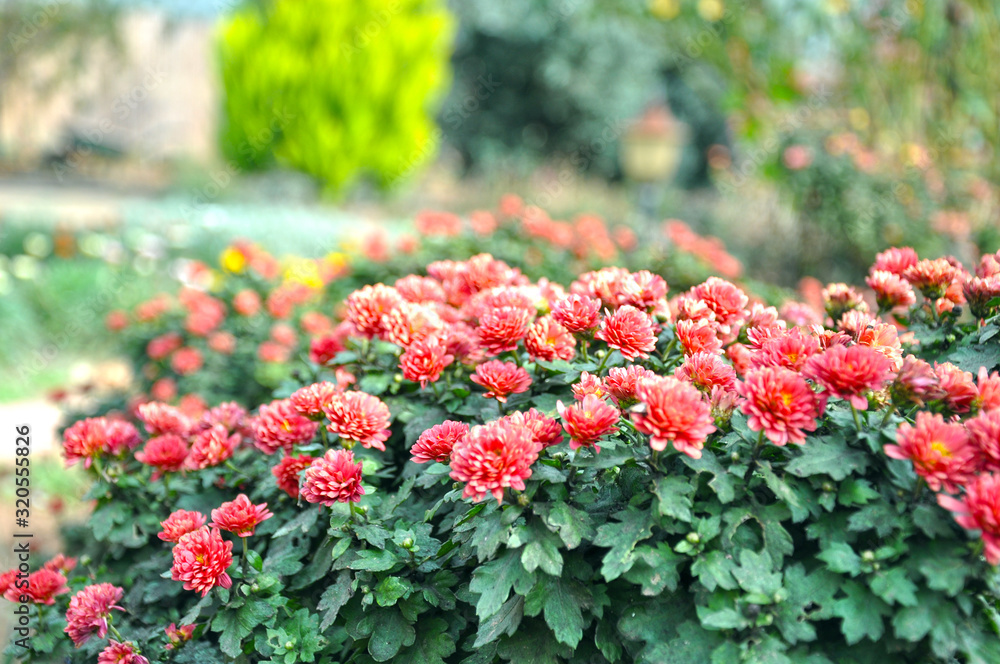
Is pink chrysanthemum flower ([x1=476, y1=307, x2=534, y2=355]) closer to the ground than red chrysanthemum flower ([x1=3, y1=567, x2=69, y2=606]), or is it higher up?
higher up

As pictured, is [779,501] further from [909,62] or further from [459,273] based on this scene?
[909,62]

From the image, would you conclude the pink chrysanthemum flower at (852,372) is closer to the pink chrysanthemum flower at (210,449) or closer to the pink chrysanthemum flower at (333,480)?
the pink chrysanthemum flower at (333,480)

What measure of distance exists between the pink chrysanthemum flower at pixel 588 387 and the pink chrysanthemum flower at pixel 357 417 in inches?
12.5

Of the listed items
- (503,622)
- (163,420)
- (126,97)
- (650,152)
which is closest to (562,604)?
(503,622)

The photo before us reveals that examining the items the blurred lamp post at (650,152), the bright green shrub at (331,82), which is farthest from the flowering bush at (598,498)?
the bright green shrub at (331,82)

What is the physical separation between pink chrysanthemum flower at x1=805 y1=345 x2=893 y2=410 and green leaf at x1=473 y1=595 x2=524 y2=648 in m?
0.53

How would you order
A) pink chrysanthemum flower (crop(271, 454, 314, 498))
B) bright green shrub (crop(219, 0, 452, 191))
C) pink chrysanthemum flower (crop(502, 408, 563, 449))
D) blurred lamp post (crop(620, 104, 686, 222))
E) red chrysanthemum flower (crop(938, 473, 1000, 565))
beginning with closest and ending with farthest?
red chrysanthemum flower (crop(938, 473, 1000, 565)) → pink chrysanthemum flower (crop(502, 408, 563, 449)) → pink chrysanthemum flower (crop(271, 454, 314, 498)) → bright green shrub (crop(219, 0, 452, 191)) → blurred lamp post (crop(620, 104, 686, 222))

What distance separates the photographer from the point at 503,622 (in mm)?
1057

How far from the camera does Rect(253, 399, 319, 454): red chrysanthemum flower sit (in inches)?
51.9

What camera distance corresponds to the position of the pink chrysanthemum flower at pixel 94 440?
1.45 m

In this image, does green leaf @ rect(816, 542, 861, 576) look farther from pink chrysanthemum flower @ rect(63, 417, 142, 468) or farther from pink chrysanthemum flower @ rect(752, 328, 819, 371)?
pink chrysanthemum flower @ rect(63, 417, 142, 468)

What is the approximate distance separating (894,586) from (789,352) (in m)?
0.34

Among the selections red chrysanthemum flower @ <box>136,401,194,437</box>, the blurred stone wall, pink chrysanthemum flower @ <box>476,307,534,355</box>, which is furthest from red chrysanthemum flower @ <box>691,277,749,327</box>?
the blurred stone wall

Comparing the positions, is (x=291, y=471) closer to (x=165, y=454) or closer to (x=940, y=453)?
(x=165, y=454)
